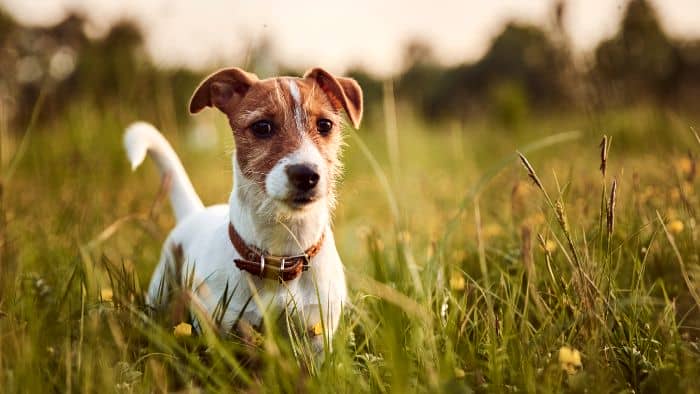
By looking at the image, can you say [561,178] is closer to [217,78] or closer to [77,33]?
[217,78]

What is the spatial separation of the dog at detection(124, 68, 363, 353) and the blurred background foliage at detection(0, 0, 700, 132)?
0.26 meters

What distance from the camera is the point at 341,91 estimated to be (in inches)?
108

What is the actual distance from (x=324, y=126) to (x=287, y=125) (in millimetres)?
220

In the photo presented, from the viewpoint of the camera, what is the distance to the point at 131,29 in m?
7.54

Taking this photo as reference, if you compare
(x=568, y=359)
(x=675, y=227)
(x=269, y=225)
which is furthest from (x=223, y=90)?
(x=675, y=227)

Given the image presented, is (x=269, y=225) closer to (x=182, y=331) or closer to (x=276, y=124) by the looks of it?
(x=276, y=124)

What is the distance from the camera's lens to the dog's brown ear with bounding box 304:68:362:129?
277 cm

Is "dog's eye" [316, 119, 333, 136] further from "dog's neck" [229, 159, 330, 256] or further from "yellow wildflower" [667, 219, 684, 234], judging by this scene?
"yellow wildflower" [667, 219, 684, 234]

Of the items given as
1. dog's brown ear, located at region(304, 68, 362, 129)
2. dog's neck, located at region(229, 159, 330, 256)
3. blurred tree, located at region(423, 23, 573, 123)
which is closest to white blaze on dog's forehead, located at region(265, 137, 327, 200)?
dog's neck, located at region(229, 159, 330, 256)

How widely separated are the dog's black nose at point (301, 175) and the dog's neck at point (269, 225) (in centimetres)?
21

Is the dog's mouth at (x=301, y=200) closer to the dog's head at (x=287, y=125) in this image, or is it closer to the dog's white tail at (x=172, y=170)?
the dog's head at (x=287, y=125)

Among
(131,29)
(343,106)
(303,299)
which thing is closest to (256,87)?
(343,106)

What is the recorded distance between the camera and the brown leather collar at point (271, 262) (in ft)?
7.77

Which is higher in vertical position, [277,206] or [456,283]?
[277,206]
